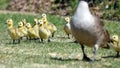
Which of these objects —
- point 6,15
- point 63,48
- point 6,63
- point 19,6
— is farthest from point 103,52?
point 19,6

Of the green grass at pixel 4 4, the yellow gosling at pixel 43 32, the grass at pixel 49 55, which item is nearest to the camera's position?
the grass at pixel 49 55

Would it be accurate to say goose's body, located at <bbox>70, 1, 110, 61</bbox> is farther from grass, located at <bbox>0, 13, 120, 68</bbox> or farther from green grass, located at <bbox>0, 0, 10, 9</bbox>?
green grass, located at <bbox>0, 0, 10, 9</bbox>

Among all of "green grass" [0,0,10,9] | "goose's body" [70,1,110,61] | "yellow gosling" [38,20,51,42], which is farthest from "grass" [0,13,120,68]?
"green grass" [0,0,10,9]

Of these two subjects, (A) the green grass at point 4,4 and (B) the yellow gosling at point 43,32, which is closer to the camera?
(B) the yellow gosling at point 43,32

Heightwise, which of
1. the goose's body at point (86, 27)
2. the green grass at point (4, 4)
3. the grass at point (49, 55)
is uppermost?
the goose's body at point (86, 27)

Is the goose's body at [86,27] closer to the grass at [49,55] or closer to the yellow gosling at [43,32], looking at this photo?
the grass at [49,55]

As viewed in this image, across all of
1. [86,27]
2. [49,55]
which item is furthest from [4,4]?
[86,27]

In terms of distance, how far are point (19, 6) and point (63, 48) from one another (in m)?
9.39

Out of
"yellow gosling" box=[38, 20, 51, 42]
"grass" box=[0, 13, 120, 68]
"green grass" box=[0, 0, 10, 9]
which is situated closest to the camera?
"grass" box=[0, 13, 120, 68]

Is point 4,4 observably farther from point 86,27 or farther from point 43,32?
point 86,27

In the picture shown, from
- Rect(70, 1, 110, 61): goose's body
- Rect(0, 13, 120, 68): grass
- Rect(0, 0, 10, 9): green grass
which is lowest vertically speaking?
Rect(0, 0, 10, 9): green grass

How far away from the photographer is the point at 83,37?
368 inches

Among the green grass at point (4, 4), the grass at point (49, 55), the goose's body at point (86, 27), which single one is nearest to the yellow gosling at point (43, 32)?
the grass at point (49, 55)

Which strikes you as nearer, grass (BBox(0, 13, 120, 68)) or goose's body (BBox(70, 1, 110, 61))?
goose's body (BBox(70, 1, 110, 61))
